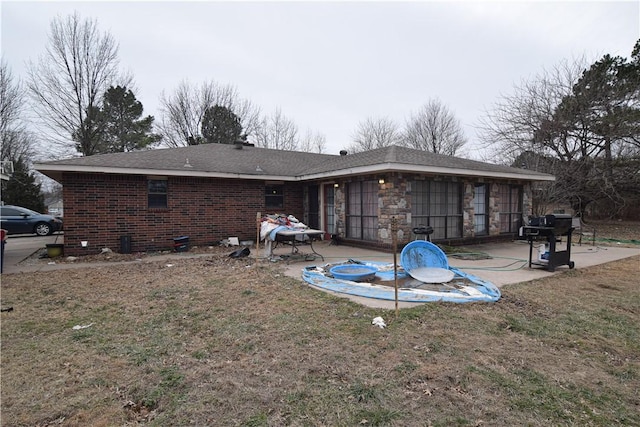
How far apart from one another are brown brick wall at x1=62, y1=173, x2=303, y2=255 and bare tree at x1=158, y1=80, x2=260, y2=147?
626 inches

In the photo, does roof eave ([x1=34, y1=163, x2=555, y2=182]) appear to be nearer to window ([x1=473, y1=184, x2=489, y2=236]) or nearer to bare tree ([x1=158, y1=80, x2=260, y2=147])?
window ([x1=473, y1=184, x2=489, y2=236])

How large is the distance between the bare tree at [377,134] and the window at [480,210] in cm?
2039

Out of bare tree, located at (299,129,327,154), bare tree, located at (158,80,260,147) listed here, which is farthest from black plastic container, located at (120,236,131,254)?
bare tree, located at (299,129,327,154)

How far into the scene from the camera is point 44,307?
4297 mm

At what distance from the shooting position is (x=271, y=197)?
453 inches

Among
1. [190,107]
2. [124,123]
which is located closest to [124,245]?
[124,123]

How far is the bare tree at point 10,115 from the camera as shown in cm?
1875

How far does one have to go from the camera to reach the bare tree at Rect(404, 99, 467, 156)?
29.5m

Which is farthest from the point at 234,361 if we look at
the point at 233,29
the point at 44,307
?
the point at 233,29

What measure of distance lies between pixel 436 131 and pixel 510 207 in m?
20.2

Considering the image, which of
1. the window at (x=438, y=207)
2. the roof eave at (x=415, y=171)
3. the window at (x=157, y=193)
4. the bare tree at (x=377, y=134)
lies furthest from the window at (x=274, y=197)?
the bare tree at (x=377, y=134)

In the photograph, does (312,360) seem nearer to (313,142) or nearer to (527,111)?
(527,111)

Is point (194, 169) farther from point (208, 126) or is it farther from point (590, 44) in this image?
point (590, 44)

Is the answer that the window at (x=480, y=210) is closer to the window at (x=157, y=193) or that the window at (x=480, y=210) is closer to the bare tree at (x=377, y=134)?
the window at (x=157, y=193)
